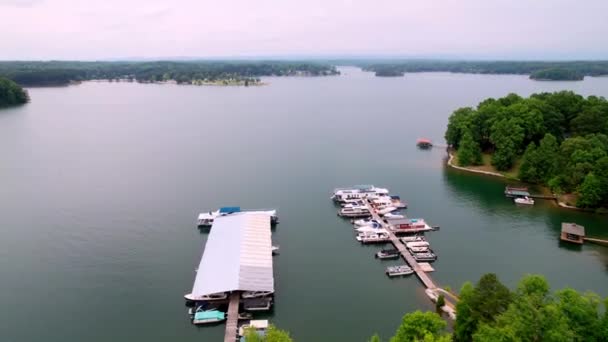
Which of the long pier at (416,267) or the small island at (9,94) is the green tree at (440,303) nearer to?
the long pier at (416,267)

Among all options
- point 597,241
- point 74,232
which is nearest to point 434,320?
point 597,241

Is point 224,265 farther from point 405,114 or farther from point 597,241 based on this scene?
point 405,114

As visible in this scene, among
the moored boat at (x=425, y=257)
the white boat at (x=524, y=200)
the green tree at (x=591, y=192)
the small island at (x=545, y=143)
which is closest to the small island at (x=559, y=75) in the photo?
the small island at (x=545, y=143)

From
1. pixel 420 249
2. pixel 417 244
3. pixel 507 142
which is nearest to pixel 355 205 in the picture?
pixel 417 244

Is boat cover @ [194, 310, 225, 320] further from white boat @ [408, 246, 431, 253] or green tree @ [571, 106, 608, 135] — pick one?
green tree @ [571, 106, 608, 135]

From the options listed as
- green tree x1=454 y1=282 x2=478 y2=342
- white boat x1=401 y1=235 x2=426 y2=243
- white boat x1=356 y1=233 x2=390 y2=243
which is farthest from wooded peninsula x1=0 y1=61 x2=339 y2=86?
green tree x1=454 y1=282 x2=478 y2=342
